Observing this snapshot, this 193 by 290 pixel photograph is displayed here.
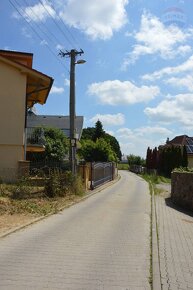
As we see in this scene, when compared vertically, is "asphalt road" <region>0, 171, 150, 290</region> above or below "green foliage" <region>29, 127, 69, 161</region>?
below

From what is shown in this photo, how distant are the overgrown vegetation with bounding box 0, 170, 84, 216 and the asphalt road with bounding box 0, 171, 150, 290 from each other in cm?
135

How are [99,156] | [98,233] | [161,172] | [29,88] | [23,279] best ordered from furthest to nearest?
[161,172]
[99,156]
[29,88]
[98,233]
[23,279]

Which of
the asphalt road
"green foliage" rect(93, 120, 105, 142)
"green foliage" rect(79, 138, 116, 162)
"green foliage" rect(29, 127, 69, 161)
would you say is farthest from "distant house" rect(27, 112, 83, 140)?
the asphalt road

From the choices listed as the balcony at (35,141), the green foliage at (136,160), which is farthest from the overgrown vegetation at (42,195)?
the green foliage at (136,160)

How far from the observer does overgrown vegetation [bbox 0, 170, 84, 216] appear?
14.1 metres

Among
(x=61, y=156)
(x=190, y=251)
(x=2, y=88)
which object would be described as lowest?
(x=190, y=251)

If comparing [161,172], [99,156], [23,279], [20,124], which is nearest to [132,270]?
[23,279]

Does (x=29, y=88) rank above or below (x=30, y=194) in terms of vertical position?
above

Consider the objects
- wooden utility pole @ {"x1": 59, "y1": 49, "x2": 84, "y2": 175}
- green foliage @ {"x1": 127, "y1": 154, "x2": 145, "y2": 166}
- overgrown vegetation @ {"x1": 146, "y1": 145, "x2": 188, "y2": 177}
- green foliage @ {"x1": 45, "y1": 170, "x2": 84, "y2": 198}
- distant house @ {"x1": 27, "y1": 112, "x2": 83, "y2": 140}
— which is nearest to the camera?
green foliage @ {"x1": 45, "y1": 170, "x2": 84, "y2": 198}

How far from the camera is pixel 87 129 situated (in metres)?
108

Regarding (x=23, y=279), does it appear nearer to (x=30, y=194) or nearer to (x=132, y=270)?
(x=132, y=270)

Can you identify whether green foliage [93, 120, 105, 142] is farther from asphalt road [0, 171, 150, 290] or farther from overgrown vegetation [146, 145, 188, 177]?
asphalt road [0, 171, 150, 290]

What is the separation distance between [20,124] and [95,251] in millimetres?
15145

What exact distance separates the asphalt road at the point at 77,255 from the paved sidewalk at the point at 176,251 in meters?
0.33
